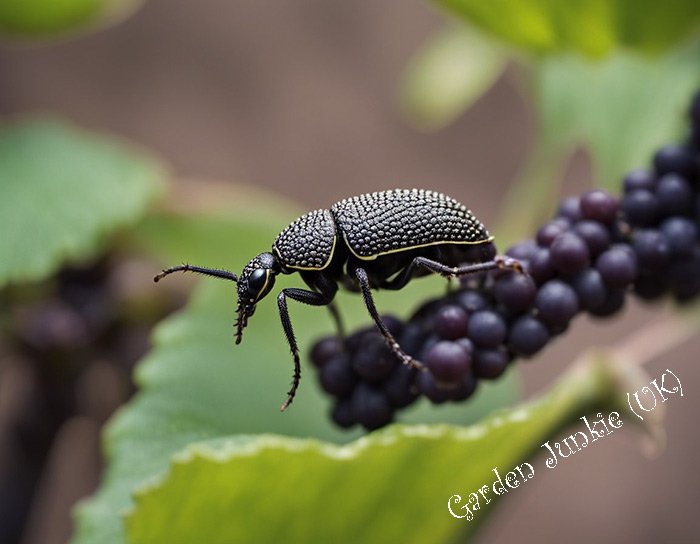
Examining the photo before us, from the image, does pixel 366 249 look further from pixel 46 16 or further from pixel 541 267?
pixel 46 16

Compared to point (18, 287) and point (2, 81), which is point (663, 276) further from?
point (2, 81)

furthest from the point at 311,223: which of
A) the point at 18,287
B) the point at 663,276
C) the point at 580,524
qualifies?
the point at 580,524

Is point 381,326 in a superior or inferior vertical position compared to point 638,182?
inferior

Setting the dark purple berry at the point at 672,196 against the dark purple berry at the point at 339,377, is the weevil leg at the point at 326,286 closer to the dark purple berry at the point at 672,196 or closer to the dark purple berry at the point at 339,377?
the dark purple berry at the point at 339,377

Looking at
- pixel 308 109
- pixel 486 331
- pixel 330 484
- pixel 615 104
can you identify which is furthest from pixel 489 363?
pixel 308 109

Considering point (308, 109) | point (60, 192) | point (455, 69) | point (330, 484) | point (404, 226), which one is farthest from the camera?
point (308, 109)

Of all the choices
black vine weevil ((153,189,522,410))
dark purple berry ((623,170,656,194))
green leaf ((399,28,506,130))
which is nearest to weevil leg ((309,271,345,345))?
black vine weevil ((153,189,522,410))

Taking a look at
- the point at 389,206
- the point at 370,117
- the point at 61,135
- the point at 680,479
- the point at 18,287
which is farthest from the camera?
the point at 370,117
